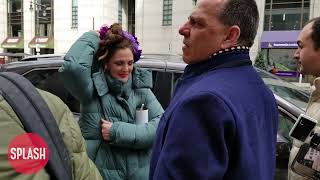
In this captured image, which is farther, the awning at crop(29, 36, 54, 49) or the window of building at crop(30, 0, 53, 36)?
the window of building at crop(30, 0, 53, 36)

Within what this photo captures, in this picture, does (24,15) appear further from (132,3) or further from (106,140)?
(106,140)

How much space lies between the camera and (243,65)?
4.87 feet

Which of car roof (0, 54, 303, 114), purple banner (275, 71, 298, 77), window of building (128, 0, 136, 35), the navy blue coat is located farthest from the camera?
window of building (128, 0, 136, 35)

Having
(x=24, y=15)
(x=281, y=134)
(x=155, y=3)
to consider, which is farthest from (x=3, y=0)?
(x=281, y=134)

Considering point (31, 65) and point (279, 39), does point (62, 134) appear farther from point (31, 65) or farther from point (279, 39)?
point (279, 39)

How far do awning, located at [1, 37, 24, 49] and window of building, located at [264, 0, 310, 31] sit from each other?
965 inches

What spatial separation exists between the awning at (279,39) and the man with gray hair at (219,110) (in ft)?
80.3

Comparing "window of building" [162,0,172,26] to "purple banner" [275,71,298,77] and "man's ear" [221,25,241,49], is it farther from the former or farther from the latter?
"man's ear" [221,25,241,49]

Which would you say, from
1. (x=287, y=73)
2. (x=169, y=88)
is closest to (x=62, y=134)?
(x=169, y=88)

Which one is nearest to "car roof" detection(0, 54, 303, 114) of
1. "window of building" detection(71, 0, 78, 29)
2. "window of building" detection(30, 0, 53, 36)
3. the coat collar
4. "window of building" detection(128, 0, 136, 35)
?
the coat collar

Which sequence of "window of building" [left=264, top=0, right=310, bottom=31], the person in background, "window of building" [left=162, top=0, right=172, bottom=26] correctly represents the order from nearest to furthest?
the person in background < "window of building" [left=264, top=0, right=310, bottom=31] < "window of building" [left=162, top=0, right=172, bottom=26]

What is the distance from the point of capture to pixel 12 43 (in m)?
37.9

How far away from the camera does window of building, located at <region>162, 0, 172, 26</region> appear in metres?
30.7

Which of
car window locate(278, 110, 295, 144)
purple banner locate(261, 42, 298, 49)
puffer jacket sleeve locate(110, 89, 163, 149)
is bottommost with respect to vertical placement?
car window locate(278, 110, 295, 144)
